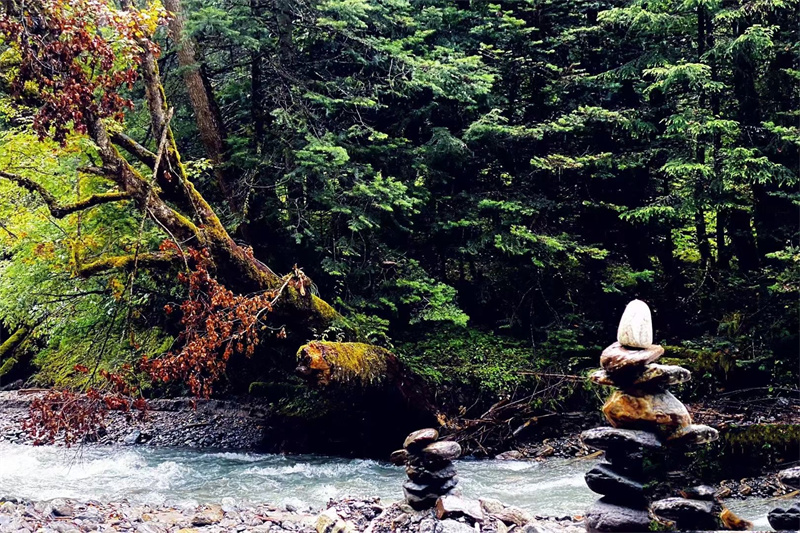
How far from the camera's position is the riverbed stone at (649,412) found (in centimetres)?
534

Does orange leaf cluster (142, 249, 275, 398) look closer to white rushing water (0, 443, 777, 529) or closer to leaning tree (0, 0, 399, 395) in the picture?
leaning tree (0, 0, 399, 395)

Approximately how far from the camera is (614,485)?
5379 millimetres

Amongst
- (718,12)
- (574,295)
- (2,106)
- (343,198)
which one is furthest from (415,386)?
(718,12)

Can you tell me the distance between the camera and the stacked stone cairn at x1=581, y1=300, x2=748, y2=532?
5.22 meters

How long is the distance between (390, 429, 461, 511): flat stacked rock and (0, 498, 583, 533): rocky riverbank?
14 centimetres

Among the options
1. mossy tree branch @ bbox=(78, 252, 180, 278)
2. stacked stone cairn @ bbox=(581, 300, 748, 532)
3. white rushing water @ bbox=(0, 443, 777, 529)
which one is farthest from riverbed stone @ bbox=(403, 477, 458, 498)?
mossy tree branch @ bbox=(78, 252, 180, 278)

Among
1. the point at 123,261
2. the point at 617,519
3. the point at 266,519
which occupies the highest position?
the point at 123,261

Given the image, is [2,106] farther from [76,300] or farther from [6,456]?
[6,456]

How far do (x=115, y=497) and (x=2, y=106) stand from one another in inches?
197

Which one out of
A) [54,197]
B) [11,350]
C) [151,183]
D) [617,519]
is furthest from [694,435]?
[11,350]

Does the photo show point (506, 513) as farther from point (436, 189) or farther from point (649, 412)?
point (436, 189)

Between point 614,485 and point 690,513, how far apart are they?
59 cm

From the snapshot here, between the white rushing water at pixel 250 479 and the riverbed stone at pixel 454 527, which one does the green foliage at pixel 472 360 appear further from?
the riverbed stone at pixel 454 527

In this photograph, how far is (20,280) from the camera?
31.8 feet
